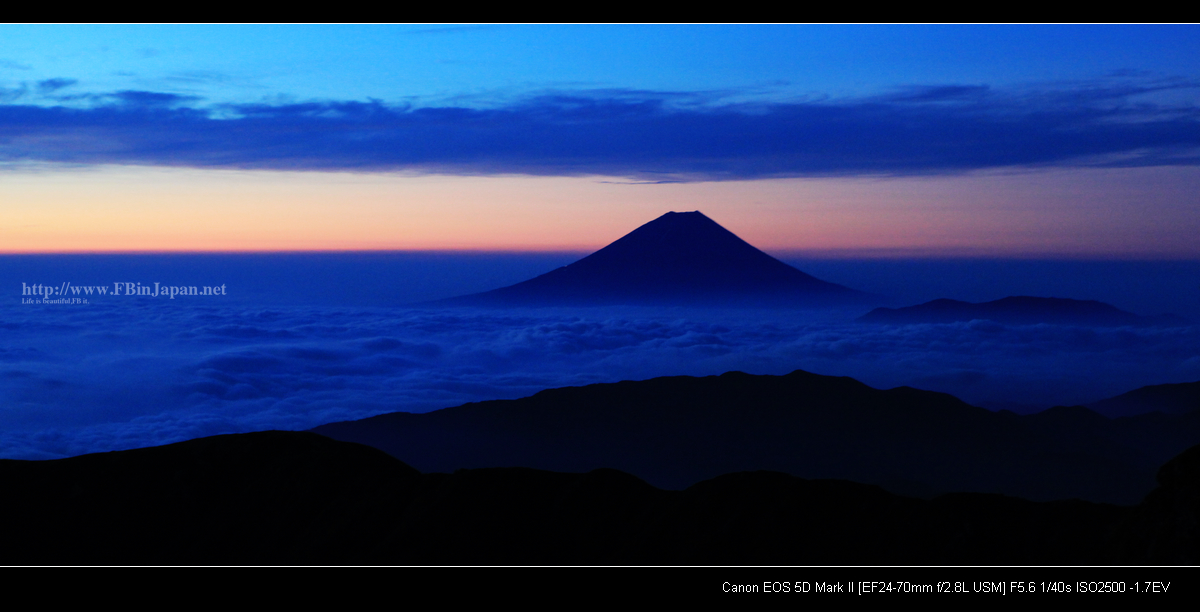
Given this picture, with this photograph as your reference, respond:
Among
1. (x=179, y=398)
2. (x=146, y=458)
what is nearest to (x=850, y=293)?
(x=179, y=398)

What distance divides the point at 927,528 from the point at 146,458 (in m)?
23.9

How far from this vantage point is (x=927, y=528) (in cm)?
1881

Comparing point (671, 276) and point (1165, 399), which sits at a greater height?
point (671, 276)

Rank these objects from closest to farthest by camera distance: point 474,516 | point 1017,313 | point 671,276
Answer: point 474,516 → point 1017,313 → point 671,276

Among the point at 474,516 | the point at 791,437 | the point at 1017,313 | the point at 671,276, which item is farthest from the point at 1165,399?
the point at 671,276

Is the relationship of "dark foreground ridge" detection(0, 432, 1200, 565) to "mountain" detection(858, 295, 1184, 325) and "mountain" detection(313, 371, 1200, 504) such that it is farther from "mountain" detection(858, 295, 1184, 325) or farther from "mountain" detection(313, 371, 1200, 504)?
"mountain" detection(858, 295, 1184, 325)

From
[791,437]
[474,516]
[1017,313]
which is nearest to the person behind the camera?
[474,516]

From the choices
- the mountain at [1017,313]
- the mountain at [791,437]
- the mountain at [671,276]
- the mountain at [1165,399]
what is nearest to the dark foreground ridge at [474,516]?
the mountain at [791,437]

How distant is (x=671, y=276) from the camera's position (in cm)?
4250

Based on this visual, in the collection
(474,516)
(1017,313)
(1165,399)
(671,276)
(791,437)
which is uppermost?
(671,276)

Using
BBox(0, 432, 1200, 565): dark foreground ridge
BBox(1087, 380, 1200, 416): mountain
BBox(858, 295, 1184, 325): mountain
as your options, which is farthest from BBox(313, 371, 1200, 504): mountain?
BBox(858, 295, 1184, 325): mountain

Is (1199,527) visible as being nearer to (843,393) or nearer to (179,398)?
(843,393)

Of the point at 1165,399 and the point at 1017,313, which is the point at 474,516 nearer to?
the point at 1017,313

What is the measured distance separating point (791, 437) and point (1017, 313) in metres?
8.44
